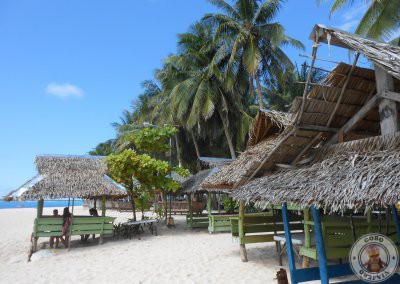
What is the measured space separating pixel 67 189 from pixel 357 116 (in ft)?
31.1

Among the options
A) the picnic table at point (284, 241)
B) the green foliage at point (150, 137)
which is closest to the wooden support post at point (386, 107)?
the picnic table at point (284, 241)

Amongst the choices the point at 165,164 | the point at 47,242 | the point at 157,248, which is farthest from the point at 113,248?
the point at 165,164

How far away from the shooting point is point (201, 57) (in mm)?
21438

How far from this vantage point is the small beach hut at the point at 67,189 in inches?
420

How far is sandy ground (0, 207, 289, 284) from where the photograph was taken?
6.90 meters

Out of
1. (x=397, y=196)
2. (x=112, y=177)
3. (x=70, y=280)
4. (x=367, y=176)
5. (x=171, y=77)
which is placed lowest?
(x=70, y=280)

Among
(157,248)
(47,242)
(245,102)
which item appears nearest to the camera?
(157,248)

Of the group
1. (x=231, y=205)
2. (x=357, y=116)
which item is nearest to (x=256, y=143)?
(x=357, y=116)

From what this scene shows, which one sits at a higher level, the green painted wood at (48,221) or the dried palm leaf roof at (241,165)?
the dried palm leaf roof at (241,165)

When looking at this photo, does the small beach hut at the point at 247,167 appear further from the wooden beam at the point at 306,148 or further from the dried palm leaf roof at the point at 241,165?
the wooden beam at the point at 306,148

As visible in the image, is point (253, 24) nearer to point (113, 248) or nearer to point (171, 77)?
point (171, 77)

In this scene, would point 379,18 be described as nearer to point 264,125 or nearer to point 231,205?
point 264,125

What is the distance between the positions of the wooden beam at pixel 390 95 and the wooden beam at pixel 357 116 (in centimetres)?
16

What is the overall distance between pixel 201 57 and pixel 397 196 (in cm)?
1919
